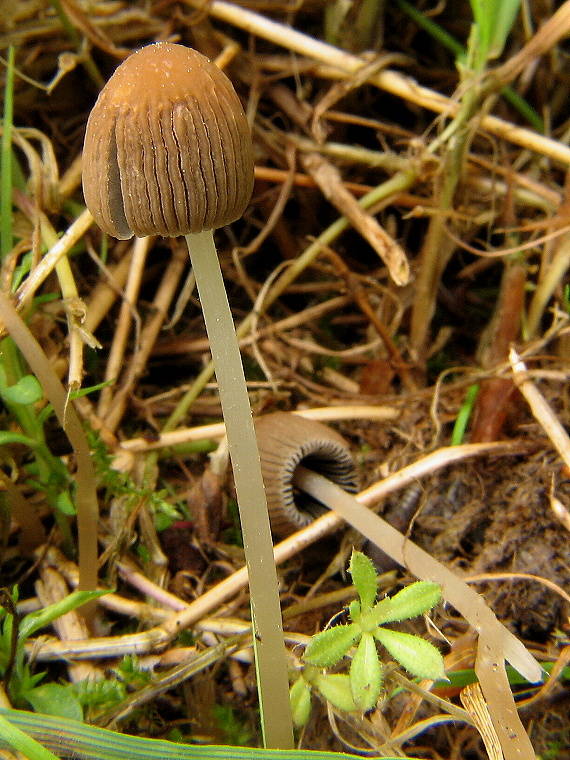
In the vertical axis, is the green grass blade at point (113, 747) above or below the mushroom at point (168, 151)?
below

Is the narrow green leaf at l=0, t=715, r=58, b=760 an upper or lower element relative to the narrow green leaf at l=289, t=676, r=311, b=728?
upper

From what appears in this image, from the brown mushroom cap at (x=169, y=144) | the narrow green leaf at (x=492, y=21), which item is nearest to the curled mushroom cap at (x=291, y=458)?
the brown mushroom cap at (x=169, y=144)

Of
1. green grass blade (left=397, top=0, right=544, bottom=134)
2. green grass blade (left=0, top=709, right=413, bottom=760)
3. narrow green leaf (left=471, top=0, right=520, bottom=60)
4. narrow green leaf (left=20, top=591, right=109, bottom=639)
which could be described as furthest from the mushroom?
green grass blade (left=397, top=0, right=544, bottom=134)

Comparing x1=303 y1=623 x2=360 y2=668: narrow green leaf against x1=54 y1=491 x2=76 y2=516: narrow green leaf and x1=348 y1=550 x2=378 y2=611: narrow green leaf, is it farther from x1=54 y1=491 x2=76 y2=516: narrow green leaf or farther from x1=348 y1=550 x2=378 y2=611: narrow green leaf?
x1=54 y1=491 x2=76 y2=516: narrow green leaf

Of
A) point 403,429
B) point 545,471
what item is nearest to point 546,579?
point 545,471

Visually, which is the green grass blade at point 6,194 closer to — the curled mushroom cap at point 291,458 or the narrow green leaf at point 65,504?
the narrow green leaf at point 65,504

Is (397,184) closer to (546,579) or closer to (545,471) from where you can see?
(545,471)
